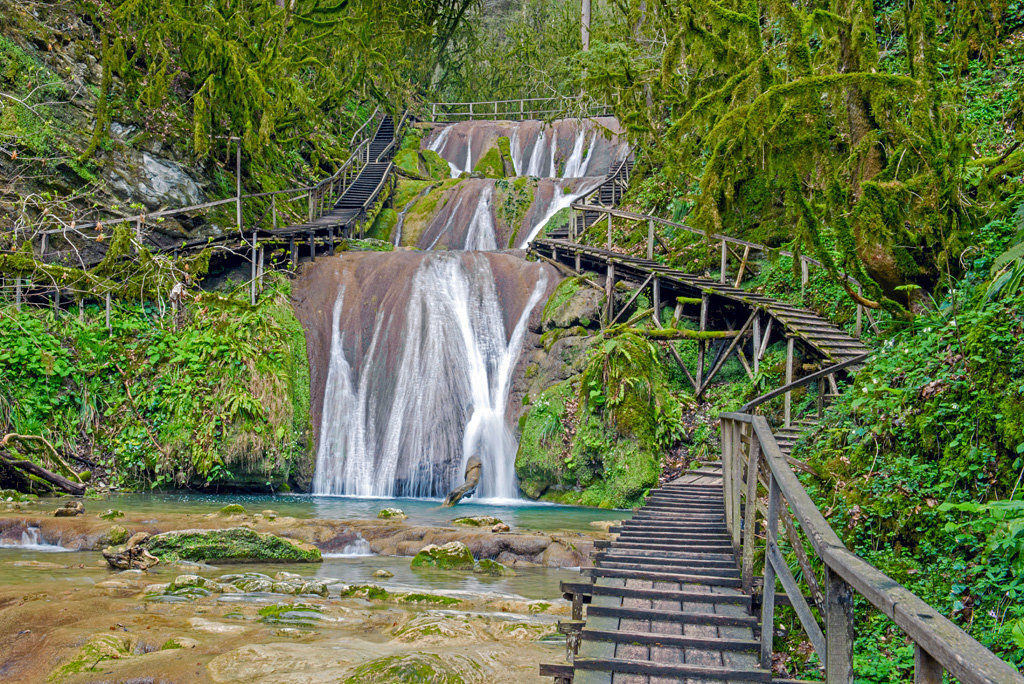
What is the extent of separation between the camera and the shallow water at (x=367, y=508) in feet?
37.1

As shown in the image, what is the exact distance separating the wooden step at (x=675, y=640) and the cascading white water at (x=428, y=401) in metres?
9.84

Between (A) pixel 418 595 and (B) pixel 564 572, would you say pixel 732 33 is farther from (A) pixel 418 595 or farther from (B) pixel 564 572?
(A) pixel 418 595

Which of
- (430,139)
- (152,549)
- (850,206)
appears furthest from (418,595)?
(430,139)

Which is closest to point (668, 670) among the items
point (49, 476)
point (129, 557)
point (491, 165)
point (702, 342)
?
point (129, 557)

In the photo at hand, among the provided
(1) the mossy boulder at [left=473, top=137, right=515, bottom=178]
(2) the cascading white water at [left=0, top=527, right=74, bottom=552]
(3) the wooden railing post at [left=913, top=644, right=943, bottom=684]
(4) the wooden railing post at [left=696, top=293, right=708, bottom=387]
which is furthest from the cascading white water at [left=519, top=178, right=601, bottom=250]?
(3) the wooden railing post at [left=913, top=644, right=943, bottom=684]

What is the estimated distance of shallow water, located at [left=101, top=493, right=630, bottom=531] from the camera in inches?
446

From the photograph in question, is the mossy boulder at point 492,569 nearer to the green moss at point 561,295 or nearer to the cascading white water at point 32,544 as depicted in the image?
the cascading white water at point 32,544

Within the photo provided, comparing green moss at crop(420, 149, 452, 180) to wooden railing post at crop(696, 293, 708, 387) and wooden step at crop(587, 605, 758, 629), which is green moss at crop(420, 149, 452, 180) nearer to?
wooden railing post at crop(696, 293, 708, 387)

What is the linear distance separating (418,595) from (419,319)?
31.4 feet

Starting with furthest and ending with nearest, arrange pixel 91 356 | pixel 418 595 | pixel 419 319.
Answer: pixel 419 319 → pixel 91 356 → pixel 418 595

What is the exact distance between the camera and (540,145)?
29047mm

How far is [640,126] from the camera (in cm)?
1794

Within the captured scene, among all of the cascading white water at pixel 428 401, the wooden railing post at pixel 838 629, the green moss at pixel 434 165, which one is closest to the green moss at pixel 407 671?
the wooden railing post at pixel 838 629

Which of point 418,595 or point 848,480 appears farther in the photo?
point 418,595
